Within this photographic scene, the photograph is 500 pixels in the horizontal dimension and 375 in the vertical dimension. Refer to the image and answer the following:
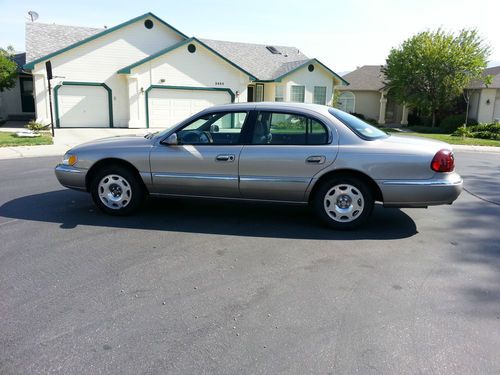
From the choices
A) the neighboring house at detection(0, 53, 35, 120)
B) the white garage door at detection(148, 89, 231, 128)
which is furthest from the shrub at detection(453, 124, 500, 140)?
the neighboring house at detection(0, 53, 35, 120)

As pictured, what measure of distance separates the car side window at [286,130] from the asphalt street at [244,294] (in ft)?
3.75

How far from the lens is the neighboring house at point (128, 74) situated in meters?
22.7

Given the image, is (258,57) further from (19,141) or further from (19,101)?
(19,141)

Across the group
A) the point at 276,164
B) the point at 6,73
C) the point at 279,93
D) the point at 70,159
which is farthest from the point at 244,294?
the point at 279,93

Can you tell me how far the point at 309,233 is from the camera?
5512 millimetres

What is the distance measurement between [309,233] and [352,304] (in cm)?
190

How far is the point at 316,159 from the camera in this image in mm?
5422

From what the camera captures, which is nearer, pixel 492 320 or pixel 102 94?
pixel 492 320

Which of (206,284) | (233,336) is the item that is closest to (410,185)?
(206,284)

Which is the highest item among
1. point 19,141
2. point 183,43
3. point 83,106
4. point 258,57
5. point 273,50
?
point 273,50

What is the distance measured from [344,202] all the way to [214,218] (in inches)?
72.2

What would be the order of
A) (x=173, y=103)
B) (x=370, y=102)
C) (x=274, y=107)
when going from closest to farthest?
1. (x=274, y=107)
2. (x=173, y=103)
3. (x=370, y=102)

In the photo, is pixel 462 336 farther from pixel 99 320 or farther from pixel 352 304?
pixel 99 320

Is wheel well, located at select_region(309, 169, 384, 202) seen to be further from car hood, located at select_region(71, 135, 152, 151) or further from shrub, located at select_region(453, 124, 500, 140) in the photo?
shrub, located at select_region(453, 124, 500, 140)
